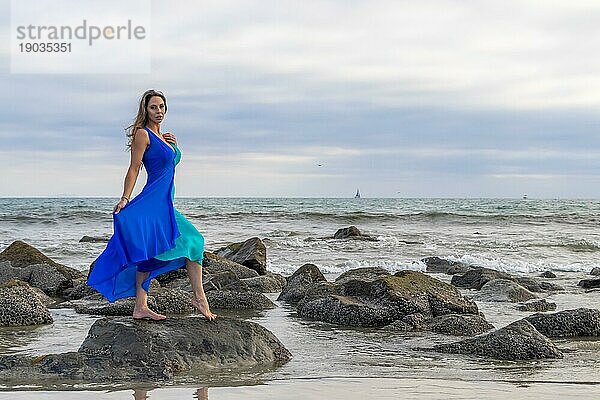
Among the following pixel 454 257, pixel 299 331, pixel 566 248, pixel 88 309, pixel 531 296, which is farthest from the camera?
pixel 566 248

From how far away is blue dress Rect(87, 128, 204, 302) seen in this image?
23.0ft

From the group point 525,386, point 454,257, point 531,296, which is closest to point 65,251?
point 454,257

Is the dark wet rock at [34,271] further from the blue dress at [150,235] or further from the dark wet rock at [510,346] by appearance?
the dark wet rock at [510,346]

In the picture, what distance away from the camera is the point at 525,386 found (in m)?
6.72

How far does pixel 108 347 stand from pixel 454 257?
61.5 feet

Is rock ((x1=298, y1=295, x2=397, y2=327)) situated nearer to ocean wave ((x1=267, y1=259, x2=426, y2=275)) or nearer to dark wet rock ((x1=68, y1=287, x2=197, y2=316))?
dark wet rock ((x1=68, y1=287, x2=197, y2=316))

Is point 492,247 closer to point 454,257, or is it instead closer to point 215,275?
point 454,257

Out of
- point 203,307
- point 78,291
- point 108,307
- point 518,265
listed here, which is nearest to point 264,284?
point 78,291


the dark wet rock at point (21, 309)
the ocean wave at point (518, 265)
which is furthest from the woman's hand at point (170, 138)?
the ocean wave at point (518, 265)

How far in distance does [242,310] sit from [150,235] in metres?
5.35

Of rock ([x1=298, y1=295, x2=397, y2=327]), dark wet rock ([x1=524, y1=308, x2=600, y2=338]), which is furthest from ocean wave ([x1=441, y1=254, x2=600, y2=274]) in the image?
rock ([x1=298, y1=295, x2=397, y2=327])

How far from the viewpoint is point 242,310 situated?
12242 mm

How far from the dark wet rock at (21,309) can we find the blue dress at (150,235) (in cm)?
360

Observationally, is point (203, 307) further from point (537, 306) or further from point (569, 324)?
point (537, 306)
